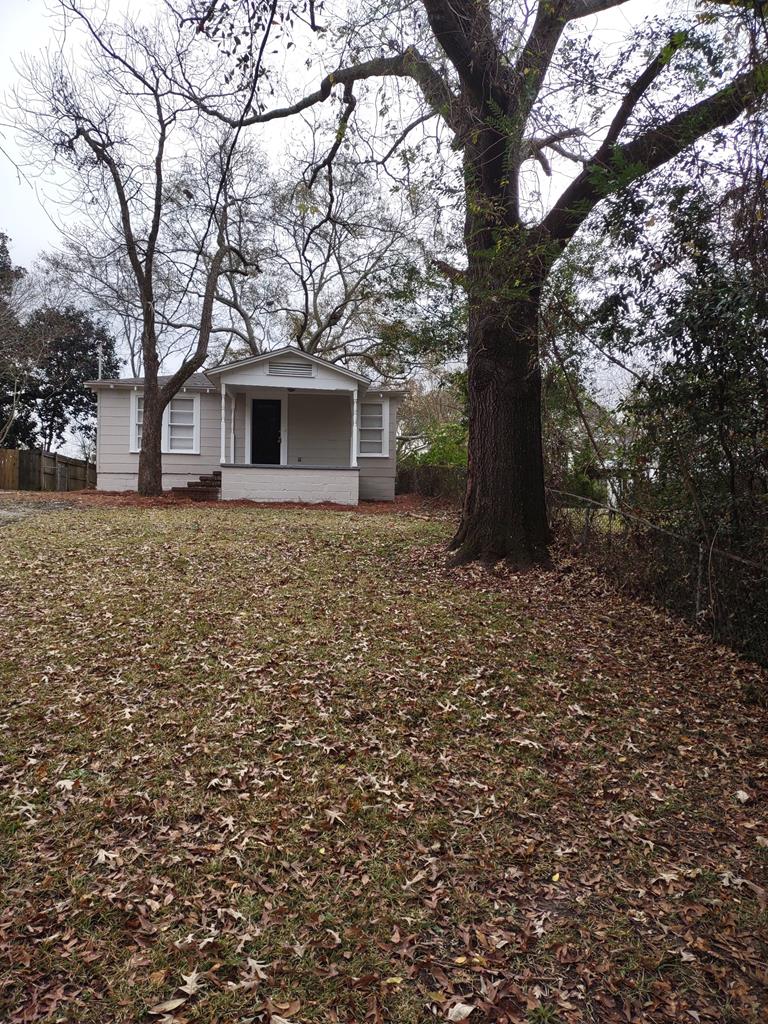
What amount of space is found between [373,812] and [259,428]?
14951mm

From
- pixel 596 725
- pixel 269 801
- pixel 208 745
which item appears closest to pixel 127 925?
pixel 269 801

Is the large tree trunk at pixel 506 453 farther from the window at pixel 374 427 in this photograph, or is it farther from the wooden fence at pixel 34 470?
the wooden fence at pixel 34 470

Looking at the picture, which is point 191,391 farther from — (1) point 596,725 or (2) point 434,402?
(1) point 596,725

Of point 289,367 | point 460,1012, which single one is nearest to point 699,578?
point 460,1012

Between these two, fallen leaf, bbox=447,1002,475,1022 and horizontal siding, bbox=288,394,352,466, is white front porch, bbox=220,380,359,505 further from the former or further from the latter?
fallen leaf, bbox=447,1002,475,1022

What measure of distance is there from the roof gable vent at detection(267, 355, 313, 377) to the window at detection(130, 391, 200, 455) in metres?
2.75

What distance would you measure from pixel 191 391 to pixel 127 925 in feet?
52.1

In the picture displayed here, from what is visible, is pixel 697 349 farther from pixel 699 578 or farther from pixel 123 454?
pixel 123 454

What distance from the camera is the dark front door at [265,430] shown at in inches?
679

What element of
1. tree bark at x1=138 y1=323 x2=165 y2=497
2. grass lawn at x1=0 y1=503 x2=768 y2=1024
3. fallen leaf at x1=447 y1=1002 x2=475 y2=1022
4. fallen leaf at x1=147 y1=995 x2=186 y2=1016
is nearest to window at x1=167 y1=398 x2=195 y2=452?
tree bark at x1=138 y1=323 x2=165 y2=497

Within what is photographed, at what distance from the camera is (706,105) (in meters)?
4.78

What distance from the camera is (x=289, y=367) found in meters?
15.8

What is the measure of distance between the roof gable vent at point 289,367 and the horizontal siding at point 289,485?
8.24 ft

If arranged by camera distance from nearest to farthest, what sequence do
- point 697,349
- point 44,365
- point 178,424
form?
point 697,349 → point 178,424 → point 44,365
